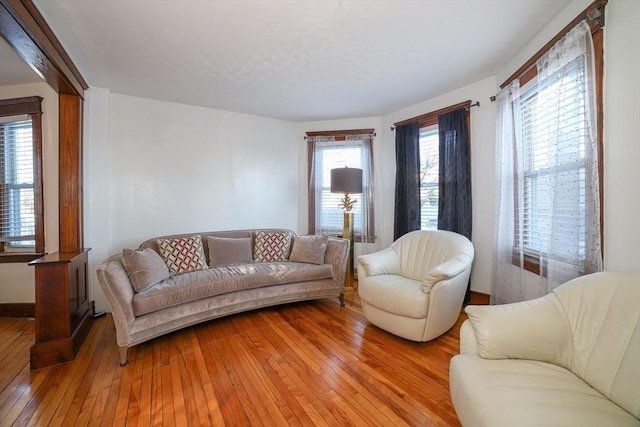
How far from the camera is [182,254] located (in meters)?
2.75

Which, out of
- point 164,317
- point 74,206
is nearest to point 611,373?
point 164,317

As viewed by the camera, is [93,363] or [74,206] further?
[74,206]

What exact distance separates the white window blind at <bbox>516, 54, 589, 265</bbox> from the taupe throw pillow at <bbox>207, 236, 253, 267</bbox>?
281 centimetres

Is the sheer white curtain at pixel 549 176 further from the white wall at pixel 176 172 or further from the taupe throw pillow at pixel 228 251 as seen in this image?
the white wall at pixel 176 172

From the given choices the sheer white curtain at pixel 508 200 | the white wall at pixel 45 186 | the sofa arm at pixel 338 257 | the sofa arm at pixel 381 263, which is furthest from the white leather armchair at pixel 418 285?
the white wall at pixel 45 186

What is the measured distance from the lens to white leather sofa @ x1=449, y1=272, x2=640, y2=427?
3.09ft

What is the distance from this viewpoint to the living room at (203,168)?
2.78 metres

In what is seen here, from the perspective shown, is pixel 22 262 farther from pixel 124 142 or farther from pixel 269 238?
pixel 269 238

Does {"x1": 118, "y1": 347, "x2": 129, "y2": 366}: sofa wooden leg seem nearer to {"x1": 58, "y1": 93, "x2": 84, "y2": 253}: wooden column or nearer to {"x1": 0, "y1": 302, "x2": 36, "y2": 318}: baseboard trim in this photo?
{"x1": 58, "y1": 93, "x2": 84, "y2": 253}: wooden column

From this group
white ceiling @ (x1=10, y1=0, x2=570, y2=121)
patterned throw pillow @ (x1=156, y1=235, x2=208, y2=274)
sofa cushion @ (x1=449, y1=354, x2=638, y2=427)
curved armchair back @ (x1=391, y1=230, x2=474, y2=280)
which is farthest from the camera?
patterned throw pillow @ (x1=156, y1=235, x2=208, y2=274)

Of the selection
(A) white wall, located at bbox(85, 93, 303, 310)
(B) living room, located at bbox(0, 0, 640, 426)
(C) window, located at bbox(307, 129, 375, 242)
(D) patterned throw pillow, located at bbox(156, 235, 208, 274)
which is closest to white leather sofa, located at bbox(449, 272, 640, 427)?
(B) living room, located at bbox(0, 0, 640, 426)

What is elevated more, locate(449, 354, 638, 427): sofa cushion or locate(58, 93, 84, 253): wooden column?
locate(58, 93, 84, 253): wooden column

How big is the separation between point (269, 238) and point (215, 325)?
1150mm

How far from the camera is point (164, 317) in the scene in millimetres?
2168
